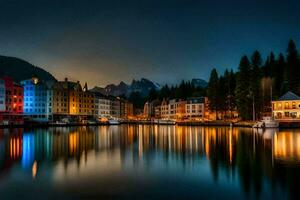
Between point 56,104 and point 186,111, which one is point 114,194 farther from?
point 186,111

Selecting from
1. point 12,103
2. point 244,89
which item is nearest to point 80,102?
point 12,103

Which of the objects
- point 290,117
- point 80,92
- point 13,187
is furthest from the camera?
point 80,92

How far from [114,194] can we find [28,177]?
20.6 ft

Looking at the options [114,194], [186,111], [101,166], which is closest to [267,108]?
[186,111]

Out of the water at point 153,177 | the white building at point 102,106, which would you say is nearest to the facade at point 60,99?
the white building at point 102,106

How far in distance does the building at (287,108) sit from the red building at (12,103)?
258 feet

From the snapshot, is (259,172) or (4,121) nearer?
(259,172)

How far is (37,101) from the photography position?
131 meters

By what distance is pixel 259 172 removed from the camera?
19125mm

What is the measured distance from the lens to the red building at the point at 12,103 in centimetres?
10706

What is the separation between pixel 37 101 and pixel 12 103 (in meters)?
19.4

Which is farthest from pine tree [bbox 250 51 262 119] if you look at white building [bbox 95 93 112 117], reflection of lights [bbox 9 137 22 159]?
white building [bbox 95 93 112 117]

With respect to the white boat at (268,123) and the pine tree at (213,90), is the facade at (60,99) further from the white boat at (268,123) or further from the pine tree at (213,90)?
the white boat at (268,123)

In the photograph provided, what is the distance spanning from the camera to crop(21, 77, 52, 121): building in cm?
13025
